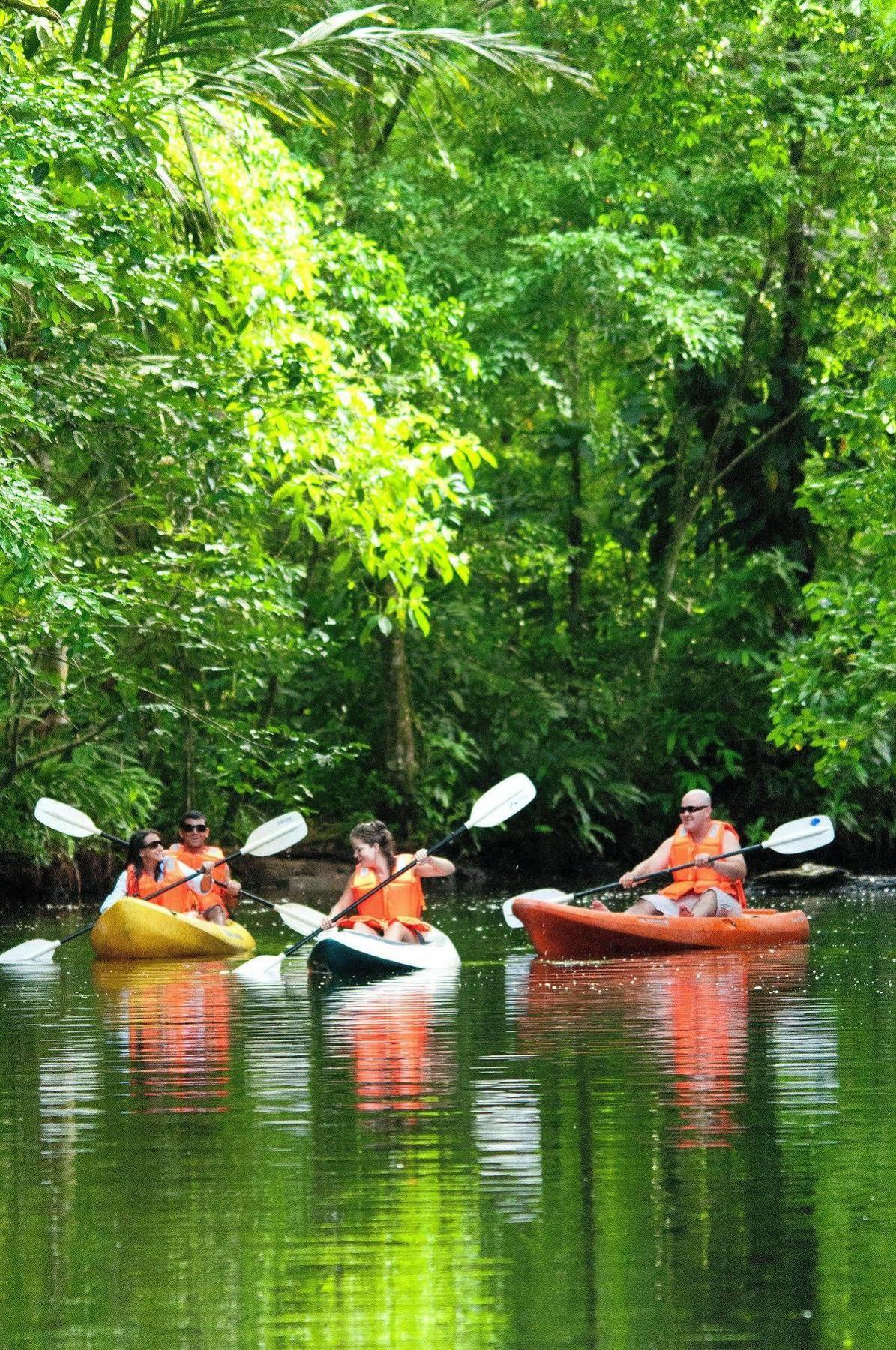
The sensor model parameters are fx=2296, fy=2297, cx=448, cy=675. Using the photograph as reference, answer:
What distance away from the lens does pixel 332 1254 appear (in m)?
5.12

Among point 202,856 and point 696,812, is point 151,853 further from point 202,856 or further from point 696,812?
point 696,812

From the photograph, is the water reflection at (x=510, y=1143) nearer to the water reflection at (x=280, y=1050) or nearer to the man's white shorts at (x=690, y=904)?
the water reflection at (x=280, y=1050)

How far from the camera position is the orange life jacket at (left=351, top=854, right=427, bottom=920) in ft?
45.3

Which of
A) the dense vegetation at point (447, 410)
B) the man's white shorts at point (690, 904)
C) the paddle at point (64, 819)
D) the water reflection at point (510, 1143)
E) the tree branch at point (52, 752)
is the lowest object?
the man's white shorts at point (690, 904)

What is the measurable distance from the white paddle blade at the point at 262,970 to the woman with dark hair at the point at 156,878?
2.08 metres

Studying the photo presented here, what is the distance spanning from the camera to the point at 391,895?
1388cm

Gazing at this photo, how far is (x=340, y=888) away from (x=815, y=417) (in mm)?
7858

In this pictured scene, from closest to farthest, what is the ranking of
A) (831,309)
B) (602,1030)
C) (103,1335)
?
(103,1335), (602,1030), (831,309)

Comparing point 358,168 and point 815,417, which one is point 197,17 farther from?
→ point 358,168

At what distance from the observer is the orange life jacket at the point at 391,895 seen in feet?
45.3

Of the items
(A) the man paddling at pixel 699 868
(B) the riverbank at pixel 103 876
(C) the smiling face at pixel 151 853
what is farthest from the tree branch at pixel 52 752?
(A) the man paddling at pixel 699 868

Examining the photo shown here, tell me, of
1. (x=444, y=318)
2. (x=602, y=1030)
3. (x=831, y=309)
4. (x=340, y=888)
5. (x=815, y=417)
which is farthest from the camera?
(x=831, y=309)

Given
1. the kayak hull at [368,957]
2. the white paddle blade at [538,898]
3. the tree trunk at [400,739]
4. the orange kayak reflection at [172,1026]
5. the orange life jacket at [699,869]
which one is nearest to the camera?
the orange kayak reflection at [172,1026]

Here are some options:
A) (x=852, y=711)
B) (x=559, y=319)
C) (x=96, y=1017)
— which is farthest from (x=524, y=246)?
(x=96, y=1017)
